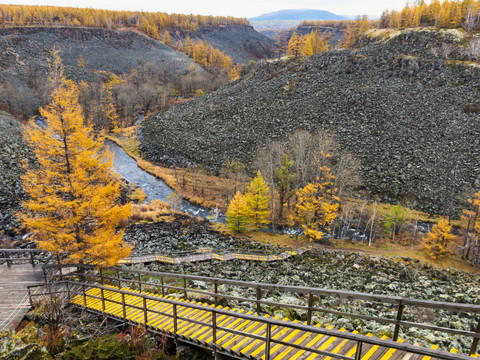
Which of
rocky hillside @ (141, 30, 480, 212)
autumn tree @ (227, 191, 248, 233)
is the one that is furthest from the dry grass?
autumn tree @ (227, 191, 248, 233)

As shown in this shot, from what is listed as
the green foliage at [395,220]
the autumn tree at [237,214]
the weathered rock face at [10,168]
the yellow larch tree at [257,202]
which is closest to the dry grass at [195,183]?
the autumn tree at [237,214]

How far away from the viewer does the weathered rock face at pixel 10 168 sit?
26923 millimetres

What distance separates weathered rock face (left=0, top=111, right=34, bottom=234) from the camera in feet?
88.3

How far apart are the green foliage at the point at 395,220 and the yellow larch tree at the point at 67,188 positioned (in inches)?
1219

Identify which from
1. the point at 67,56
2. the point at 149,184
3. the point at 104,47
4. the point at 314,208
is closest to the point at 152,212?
the point at 149,184

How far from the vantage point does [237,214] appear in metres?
30.2

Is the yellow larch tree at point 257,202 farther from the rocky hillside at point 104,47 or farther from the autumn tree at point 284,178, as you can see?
the rocky hillside at point 104,47

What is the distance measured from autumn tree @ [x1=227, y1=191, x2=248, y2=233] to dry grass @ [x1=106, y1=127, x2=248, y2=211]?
7346mm

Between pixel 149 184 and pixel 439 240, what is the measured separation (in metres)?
38.8

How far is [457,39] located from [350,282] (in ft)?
239

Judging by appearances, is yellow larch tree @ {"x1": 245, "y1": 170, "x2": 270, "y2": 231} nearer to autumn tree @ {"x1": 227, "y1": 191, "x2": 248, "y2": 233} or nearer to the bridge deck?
autumn tree @ {"x1": 227, "y1": 191, "x2": 248, "y2": 233}

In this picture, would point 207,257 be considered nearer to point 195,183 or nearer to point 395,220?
point 195,183

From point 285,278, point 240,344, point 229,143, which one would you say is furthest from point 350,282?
point 229,143

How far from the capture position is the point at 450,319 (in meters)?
11.1
